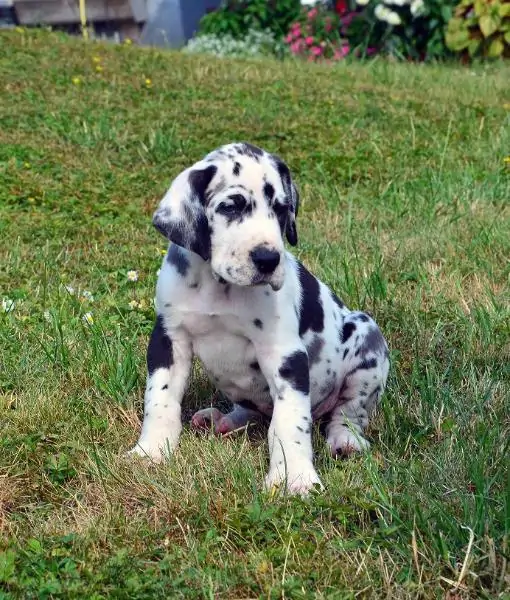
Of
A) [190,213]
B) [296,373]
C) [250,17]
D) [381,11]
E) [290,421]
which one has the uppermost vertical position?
[381,11]

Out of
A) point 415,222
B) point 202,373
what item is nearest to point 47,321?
point 202,373

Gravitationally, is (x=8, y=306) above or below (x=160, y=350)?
below

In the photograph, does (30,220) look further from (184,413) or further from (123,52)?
(123,52)

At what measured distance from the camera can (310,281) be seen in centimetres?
394

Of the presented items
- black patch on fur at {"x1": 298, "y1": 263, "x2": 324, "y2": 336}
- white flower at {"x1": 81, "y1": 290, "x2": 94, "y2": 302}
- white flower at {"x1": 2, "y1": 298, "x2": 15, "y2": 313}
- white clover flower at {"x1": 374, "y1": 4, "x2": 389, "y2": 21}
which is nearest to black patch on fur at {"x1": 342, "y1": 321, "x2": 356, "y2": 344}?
black patch on fur at {"x1": 298, "y1": 263, "x2": 324, "y2": 336}

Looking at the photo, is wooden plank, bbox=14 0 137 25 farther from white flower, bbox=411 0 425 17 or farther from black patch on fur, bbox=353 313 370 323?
black patch on fur, bbox=353 313 370 323

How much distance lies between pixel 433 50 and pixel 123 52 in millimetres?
4264

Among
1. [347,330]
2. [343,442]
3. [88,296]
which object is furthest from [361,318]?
[88,296]

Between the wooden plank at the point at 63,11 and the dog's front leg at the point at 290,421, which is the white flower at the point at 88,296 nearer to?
the dog's front leg at the point at 290,421

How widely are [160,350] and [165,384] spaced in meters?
0.13

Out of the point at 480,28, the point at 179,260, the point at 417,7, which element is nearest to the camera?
the point at 179,260

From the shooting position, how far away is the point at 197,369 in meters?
4.31

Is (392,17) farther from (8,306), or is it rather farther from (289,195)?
(289,195)

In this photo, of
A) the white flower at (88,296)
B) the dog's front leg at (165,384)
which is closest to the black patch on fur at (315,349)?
the dog's front leg at (165,384)
